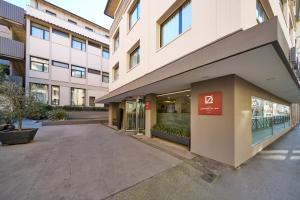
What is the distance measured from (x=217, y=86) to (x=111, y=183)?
4.42 m

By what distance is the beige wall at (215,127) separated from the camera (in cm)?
461

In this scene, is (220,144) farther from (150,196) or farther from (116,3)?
(116,3)

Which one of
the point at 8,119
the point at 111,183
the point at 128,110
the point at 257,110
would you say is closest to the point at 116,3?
the point at 128,110

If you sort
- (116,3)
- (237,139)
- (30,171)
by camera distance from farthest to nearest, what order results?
(116,3)
(237,139)
(30,171)

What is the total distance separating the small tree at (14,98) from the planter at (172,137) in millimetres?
6826

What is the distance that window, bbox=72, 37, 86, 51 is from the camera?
20791mm

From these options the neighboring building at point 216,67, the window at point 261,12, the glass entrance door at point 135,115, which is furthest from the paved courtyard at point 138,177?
the window at point 261,12

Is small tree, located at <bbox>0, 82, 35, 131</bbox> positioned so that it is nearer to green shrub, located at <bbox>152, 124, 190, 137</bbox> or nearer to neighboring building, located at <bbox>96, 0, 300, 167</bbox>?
neighboring building, located at <bbox>96, 0, 300, 167</bbox>

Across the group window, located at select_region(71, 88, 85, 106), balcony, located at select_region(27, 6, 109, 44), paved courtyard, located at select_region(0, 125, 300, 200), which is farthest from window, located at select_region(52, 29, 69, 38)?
paved courtyard, located at select_region(0, 125, 300, 200)

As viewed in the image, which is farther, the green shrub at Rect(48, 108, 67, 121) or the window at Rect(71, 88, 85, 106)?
the window at Rect(71, 88, 85, 106)

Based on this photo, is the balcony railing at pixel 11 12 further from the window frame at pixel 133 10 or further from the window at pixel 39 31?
the window frame at pixel 133 10

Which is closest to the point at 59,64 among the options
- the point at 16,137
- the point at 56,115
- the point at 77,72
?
the point at 77,72

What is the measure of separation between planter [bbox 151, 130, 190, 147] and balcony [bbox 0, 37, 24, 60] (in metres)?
17.8

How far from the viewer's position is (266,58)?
10.4 ft
